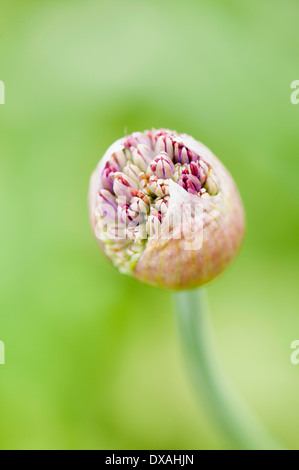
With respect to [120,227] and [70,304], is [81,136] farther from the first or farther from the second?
[120,227]

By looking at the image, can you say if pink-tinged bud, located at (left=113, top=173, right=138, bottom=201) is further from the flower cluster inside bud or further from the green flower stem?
the green flower stem

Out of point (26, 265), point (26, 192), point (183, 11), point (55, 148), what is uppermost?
point (183, 11)

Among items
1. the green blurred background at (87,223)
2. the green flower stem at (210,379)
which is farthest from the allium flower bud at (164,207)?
the green blurred background at (87,223)

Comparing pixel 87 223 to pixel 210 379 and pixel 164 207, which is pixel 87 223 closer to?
pixel 210 379

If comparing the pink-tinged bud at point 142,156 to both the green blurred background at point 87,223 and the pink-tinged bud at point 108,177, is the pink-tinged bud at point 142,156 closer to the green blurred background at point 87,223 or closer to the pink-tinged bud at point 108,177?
the pink-tinged bud at point 108,177

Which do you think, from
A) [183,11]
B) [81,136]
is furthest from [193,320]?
[183,11]

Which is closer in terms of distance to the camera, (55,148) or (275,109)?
(275,109)

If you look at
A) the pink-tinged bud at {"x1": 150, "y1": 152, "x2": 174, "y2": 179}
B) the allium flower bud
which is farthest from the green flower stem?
the pink-tinged bud at {"x1": 150, "y1": 152, "x2": 174, "y2": 179}

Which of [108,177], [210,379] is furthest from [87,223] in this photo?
[108,177]
